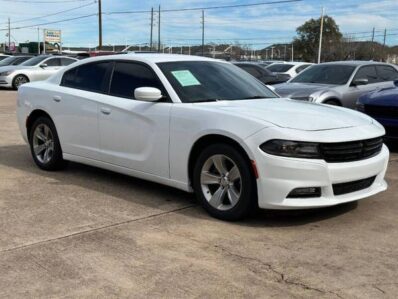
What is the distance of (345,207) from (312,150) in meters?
1.11

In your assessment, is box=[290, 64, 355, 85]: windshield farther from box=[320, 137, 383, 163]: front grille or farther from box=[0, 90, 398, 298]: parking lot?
box=[320, 137, 383, 163]: front grille

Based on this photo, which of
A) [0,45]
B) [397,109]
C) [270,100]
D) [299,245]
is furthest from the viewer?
[0,45]

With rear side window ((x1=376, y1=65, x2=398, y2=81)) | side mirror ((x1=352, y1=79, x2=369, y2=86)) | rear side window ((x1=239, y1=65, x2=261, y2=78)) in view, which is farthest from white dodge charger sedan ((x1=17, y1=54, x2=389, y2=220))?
rear side window ((x1=239, y1=65, x2=261, y2=78))

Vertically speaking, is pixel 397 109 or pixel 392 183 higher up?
pixel 397 109

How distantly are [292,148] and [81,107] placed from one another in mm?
2824

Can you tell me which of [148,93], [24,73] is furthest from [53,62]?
[148,93]

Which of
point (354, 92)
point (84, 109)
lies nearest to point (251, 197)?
point (84, 109)

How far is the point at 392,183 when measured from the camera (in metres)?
6.55

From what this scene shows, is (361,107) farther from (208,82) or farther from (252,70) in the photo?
(252,70)

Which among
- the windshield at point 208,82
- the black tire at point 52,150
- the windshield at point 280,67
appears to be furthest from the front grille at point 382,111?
the windshield at point 280,67

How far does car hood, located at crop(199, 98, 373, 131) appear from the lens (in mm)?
4797

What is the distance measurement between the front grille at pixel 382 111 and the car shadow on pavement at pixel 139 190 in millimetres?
3249

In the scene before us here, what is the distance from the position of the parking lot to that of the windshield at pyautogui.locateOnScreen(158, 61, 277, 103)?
113 centimetres

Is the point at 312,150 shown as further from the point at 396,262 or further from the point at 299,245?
the point at 396,262
